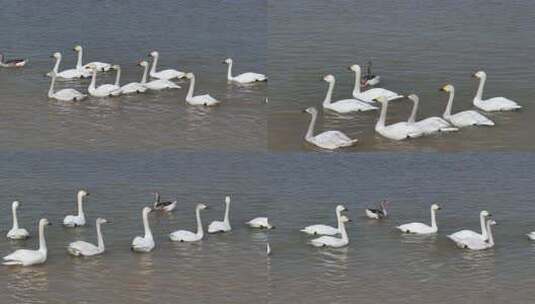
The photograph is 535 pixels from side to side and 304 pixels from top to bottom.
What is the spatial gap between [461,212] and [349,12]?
356cm

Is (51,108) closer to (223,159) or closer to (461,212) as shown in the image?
(223,159)

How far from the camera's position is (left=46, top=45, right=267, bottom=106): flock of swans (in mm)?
15414

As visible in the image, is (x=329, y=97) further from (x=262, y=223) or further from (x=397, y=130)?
(x=262, y=223)

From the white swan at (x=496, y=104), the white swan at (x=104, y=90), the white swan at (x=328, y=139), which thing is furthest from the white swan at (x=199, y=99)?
the white swan at (x=496, y=104)

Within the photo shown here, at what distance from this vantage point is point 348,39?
683 inches

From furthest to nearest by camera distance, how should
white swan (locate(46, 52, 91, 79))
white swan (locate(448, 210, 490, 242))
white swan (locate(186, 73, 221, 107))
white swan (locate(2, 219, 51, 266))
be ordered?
Result: 1. white swan (locate(46, 52, 91, 79))
2. white swan (locate(186, 73, 221, 107))
3. white swan (locate(448, 210, 490, 242))
4. white swan (locate(2, 219, 51, 266))

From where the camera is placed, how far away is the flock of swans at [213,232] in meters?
14.0

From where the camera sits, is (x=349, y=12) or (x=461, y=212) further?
(x=349, y=12)

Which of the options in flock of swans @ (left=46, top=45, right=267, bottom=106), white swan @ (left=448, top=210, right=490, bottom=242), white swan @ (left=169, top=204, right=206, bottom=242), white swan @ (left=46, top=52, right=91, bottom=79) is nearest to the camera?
white swan @ (left=448, top=210, right=490, bottom=242)

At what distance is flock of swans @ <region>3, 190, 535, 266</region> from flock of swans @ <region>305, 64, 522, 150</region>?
3.35 ft

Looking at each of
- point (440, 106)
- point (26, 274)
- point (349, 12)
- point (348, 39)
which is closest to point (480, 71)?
point (440, 106)

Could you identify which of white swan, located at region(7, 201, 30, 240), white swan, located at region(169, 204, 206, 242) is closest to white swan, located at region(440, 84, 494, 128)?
white swan, located at region(169, 204, 206, 242)

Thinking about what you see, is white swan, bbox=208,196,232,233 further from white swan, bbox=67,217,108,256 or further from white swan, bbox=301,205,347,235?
white swan, bbox=67,217,108,256

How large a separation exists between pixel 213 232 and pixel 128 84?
6.19ft
